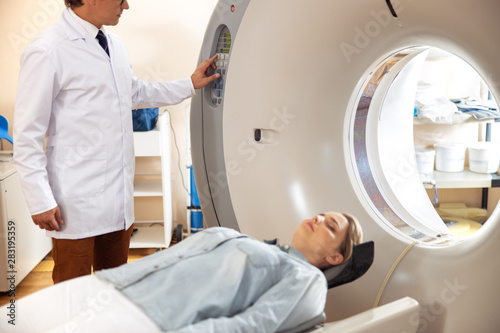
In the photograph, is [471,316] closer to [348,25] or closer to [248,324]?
[248,324]

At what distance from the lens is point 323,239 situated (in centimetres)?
141

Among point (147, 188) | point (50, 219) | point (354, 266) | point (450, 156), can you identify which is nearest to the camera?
point (354, 266)

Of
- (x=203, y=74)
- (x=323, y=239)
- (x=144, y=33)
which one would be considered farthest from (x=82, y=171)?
(x=144, y=33)

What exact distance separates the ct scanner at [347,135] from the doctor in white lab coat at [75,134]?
0.33 m

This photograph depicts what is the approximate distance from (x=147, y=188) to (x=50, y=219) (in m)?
1.31

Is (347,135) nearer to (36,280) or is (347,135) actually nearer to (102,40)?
(102,40)

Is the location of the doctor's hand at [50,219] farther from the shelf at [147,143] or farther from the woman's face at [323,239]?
the shelf at [147,143]

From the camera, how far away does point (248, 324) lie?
1091 mm

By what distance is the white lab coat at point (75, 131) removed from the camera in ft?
5.16

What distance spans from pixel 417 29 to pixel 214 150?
2.66 ft

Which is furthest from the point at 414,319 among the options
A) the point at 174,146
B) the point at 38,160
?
the point at 174,146

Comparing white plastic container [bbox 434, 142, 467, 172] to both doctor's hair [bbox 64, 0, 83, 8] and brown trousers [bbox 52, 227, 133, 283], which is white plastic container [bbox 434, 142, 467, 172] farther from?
doctor's hair [bbox 64, 0, 83, 8]

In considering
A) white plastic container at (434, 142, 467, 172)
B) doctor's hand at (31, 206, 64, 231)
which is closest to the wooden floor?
doctor's hand at (31, 206, 64, 231)

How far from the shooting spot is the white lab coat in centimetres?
157
